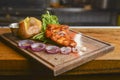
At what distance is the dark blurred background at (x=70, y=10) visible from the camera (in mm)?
3336

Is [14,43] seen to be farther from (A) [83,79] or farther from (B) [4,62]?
(A) [83,79]

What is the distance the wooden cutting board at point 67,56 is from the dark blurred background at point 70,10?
77.3 inches

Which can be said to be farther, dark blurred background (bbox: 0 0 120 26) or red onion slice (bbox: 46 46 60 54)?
dark blurred background (bbox: 0 0 120 26)

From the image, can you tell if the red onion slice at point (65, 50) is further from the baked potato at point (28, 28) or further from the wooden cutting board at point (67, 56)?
the baked potato at point (28, 28)

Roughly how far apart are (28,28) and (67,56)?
337mm

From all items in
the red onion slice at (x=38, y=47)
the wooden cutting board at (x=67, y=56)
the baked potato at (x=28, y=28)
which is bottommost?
the wooden cutting board at (x=67, y=56)

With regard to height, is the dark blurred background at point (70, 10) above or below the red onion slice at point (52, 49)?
below

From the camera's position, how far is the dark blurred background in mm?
3336

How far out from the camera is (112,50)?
52.6 inches

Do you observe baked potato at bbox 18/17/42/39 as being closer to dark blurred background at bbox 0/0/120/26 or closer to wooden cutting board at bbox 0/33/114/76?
wooden cutting board at bbox 0/33/114/76

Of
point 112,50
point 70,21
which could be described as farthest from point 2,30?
point 70,21

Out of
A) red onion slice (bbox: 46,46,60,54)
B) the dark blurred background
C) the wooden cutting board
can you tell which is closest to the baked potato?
the wooden cutting board

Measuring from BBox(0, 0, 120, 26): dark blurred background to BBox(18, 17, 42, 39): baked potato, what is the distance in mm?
1851

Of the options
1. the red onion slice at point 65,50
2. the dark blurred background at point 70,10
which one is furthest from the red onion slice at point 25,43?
the dark blurred background at point 70,10
